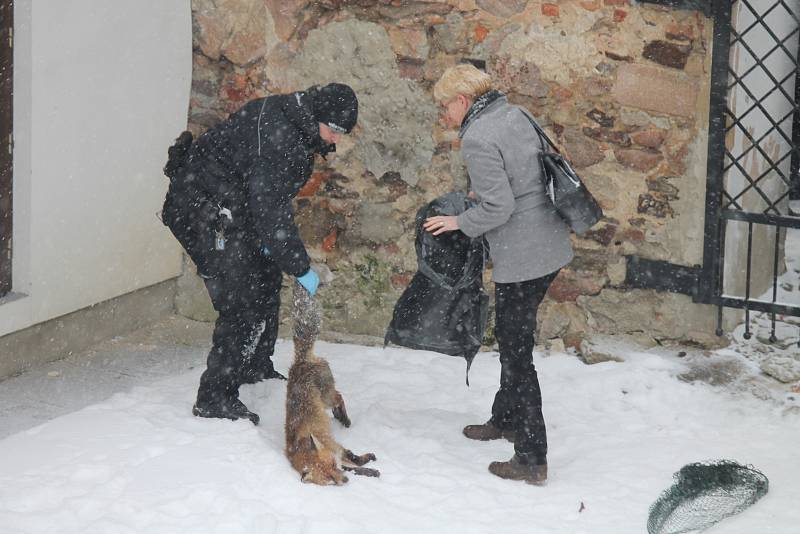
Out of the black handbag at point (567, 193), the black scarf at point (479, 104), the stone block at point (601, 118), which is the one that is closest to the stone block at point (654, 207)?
the stone block at point (601, 118)

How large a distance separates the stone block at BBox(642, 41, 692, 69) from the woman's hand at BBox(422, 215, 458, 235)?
182 cm

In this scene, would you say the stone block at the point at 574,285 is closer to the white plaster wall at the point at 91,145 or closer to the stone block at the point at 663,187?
the stone block at the point at 663,187

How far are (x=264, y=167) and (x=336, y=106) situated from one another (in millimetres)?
437

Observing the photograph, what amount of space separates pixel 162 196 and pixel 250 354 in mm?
1867

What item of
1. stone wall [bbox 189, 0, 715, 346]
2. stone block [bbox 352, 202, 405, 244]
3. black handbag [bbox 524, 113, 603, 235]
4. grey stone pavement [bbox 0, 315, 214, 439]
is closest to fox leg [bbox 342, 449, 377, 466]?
black handbag [bbox 524, 113, 603, 235]

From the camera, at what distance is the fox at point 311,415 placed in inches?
186

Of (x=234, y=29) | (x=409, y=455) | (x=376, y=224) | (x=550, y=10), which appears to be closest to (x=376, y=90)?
(x=376, y=224)

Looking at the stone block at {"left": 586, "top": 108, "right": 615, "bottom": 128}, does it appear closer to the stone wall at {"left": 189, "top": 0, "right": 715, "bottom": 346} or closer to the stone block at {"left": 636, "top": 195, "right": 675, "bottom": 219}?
the stone wall at {"left": 189, "top": 0, "right": 715, "bottom": 346}

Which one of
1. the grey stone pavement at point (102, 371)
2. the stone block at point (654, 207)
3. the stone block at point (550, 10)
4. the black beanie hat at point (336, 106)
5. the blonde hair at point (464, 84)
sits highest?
the stone block at point (550, 10)

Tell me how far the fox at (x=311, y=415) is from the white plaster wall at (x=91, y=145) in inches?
69.4

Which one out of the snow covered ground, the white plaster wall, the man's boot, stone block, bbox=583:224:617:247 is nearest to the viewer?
the snow covered ground

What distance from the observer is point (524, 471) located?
4.89 m

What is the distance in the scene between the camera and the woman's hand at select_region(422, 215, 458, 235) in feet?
15.9

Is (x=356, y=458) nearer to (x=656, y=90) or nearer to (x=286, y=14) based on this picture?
(x=656, y=90)
